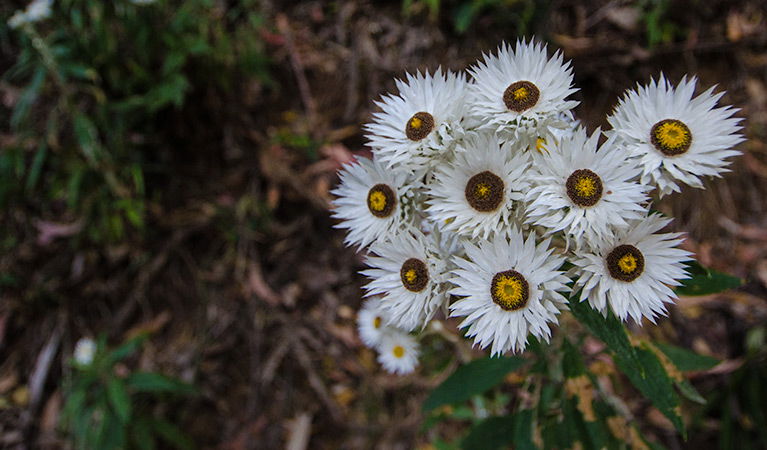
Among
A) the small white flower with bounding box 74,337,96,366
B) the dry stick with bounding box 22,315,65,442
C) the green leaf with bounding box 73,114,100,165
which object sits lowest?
the dry stick with bounding box 22,315,65,442

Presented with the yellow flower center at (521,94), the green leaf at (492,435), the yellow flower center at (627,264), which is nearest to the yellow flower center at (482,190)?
the yellow flower center at (521,94)

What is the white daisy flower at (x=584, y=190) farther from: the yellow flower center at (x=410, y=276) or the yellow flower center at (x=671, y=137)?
the yellow flower center at (x=410, y=276)

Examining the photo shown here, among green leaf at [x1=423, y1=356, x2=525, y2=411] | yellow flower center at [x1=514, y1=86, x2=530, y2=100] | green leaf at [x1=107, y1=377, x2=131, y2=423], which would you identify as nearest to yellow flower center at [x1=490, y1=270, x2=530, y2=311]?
yellow flower center at [x1=514, y1=86, x2=530, y2=100]

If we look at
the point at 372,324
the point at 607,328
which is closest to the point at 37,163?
the point at 372,324

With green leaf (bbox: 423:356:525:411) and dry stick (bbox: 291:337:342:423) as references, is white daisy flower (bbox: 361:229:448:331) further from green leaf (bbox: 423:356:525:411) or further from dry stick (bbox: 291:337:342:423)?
dry stick (bbox: 291:337:342:423)

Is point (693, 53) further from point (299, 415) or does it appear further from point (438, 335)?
point (299, 415)

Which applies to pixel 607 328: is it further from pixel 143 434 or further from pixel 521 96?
pixel 143 434

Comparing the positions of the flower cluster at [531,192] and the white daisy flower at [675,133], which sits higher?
the white daisy flower at [675,133]

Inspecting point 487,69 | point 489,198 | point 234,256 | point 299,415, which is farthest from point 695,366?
point 234,256
